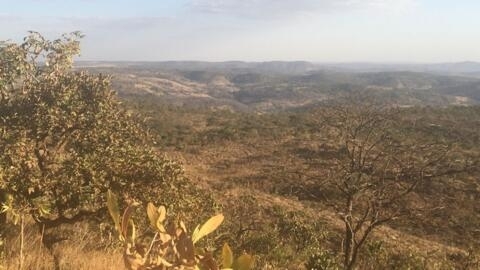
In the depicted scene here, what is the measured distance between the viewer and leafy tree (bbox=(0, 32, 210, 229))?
22.1ft

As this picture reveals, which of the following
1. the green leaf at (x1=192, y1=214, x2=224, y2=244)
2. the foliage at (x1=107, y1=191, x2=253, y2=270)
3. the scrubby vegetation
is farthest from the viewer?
the scrubby vegetation

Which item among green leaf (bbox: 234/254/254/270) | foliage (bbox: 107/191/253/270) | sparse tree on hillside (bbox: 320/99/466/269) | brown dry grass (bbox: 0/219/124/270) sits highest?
foliage (bbox: 107/191/253/270)

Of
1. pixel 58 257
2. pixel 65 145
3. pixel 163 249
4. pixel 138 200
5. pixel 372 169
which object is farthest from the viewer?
pixel 372 169

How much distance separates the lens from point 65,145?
33.6ft

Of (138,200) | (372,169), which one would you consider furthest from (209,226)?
(372,169)

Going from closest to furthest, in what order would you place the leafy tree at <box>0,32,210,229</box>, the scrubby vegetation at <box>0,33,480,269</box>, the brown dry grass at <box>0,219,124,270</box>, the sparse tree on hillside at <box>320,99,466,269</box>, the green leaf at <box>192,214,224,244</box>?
the green leaf at <box>192,214,224,244</box>
the brown dry grass at <box>0,219,124,270</box>
the scrubby vegetation at <box>0,33,480,269</box>
the leafy tree at <box>0,32,210,229</box>
the sparse tree on hillside at <box>320,99,466,269</box>

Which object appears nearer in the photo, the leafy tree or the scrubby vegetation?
the scrubby vegetation

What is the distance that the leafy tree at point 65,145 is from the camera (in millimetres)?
6734

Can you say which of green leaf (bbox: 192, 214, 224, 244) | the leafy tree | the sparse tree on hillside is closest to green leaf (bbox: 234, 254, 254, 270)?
green leaf (bbox: 192, 214, 224, 244)

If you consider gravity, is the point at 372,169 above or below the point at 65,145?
below

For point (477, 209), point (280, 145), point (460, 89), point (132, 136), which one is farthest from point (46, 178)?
point (460, 89)

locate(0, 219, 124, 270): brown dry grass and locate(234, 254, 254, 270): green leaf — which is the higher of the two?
locate(234, 254, 254, 270): green leaf

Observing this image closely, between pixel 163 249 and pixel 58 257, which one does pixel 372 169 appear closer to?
pixel 58 257

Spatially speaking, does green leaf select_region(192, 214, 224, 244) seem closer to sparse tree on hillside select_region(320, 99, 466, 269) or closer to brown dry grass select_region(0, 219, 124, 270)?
brown dry grass select_region(0, 219, 124, 270)
